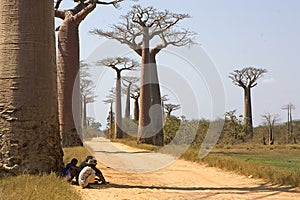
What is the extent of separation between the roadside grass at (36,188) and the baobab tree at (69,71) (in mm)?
5997

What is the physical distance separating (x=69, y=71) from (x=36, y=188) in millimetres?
7148

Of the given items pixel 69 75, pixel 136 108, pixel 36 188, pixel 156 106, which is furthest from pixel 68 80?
pixel 136 108

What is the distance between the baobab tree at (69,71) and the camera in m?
11.7

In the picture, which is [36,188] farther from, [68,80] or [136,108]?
[136,108]

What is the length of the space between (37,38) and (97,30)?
13.4m

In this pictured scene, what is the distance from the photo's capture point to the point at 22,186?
4.99m

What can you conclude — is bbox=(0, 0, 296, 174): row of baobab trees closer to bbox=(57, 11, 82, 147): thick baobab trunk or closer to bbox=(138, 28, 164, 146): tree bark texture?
bbox=(57, 11, 82, 147): thick baobab trunk

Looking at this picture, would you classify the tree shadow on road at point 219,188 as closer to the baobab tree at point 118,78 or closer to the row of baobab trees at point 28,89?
the row of baobab trees at point 28,89

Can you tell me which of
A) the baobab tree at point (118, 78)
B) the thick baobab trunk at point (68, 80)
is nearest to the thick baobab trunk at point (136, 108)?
the baobab tree at point (118, 78)

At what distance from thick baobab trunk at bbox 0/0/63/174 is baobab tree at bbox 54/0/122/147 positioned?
5.50m

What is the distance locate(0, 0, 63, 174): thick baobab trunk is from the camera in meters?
5.97

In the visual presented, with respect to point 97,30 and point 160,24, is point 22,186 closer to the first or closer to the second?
point 160,24

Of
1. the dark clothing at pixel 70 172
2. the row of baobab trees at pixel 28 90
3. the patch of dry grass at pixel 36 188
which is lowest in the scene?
the patch of dry grass at pixel 36 188

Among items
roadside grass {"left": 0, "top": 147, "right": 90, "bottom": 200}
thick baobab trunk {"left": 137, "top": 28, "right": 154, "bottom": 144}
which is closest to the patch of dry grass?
roadside grass {"left": 0, "top": 147, "right": 90, "bottom": 200}
